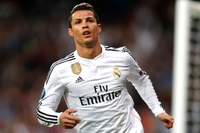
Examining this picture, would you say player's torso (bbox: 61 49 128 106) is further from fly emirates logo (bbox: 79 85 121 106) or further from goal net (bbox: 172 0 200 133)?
goal net (bbox: 172 0 200 133)

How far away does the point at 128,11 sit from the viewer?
1554 centimetres

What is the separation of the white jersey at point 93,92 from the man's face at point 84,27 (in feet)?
0.65

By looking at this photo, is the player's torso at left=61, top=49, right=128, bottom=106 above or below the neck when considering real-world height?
below

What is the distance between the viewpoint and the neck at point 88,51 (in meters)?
5.38

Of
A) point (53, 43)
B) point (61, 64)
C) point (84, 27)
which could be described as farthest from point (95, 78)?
point (53, 43)

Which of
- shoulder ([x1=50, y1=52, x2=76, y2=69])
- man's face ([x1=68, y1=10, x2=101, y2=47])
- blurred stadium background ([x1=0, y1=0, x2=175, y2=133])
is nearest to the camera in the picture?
man's face ([x1=68, y1=10, x2=101, y2=47])

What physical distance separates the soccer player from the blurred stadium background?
19.1 feet

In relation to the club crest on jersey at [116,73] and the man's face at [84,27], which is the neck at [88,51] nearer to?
the man's face at [84,27]

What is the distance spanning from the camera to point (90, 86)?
17.4 feet

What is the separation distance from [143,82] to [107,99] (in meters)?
0.51

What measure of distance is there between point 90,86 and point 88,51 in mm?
309

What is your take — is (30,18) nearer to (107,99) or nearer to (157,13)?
(157,13)

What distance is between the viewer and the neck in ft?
17.7

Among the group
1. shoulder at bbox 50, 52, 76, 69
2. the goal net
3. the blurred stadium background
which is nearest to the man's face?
shoulder at bbox 50, 52, 76, 69
